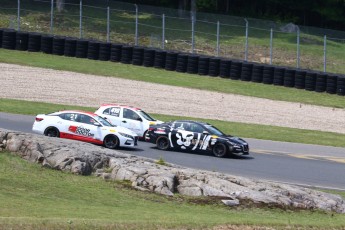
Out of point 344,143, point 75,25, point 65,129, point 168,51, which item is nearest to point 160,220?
point 65,129

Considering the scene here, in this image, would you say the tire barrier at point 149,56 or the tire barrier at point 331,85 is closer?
the tire barrier at point 331,85

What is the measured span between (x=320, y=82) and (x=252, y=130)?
973cm

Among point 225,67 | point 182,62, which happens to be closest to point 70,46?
point 182,62

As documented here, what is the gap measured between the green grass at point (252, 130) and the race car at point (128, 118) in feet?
14.3

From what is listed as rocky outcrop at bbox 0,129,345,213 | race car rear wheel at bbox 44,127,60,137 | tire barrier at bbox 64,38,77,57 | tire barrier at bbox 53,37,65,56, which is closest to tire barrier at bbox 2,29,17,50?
tire barrier at bbox 53,37,65,56

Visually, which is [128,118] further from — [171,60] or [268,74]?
[268,74]

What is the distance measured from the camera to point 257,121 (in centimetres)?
3947

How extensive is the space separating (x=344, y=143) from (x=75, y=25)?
20.1 m

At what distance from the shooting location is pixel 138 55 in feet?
153

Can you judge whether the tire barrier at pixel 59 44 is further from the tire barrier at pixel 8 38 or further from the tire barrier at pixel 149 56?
the tire barrier at pixel 149 56

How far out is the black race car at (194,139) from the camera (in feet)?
95.2

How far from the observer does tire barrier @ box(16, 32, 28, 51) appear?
46.0 m

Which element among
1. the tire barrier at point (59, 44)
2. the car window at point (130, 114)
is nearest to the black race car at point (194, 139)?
the car window at point (130, 114)

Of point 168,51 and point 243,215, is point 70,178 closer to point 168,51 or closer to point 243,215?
point 243,215
